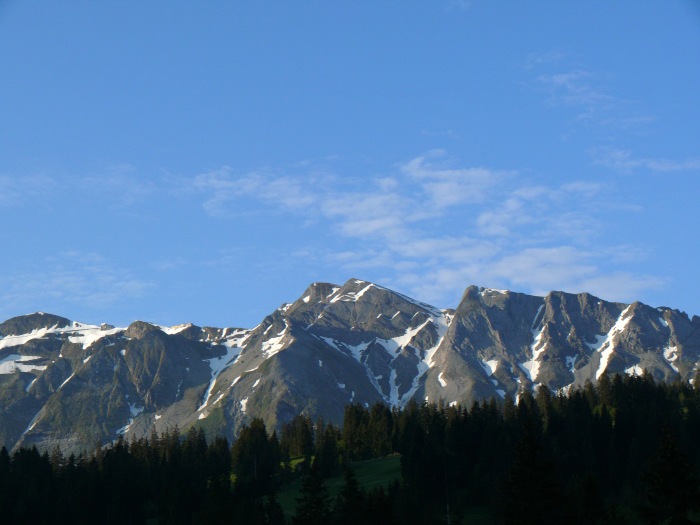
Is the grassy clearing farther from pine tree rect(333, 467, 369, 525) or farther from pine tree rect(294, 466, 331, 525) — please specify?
pine tree rect(333, 467, 369, 525)

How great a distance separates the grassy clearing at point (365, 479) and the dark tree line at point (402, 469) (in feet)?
9.36

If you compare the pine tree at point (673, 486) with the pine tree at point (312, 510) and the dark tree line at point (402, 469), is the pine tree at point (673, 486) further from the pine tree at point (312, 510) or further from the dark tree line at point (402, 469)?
the pine tree at point (312, 510)

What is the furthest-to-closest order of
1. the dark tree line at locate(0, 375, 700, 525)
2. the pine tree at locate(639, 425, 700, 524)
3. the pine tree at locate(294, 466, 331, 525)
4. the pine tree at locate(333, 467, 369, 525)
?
the dark tree line at locate(0, 375, 700, 525) < the pine tree at locate(294, 466, 331, 525) < the pine tree at locate(333, 467, 369, 525) < the pine tree at locate(639, 425, 700, 524)

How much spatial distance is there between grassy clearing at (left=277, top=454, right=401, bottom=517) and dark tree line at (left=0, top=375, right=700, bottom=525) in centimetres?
285

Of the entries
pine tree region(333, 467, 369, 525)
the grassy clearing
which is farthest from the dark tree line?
the grassy clearing

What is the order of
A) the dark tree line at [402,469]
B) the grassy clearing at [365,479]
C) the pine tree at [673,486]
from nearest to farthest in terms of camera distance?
1. the pine tree at [673,486]
2. the dark tree line at [402,469]
3. the grassy clearing at [365,479]

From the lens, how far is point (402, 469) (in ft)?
486

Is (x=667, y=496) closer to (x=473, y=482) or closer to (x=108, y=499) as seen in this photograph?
(x=473, y=482)

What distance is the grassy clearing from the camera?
497ft

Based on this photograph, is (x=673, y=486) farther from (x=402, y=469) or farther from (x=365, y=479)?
(x=365, y=479)

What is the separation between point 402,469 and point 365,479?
13.2 meters

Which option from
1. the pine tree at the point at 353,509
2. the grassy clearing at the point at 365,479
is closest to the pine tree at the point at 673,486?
the pine tree at the point at 353,509

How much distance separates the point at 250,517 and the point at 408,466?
3082cm

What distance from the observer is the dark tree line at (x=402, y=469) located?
111m
